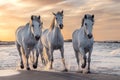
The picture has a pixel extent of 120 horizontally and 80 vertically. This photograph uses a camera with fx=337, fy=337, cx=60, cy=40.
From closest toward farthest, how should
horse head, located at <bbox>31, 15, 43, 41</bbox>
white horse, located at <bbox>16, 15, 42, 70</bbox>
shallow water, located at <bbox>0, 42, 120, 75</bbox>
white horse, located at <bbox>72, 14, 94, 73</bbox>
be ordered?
1. white horse, located at <bbox>72, 14, 94, 73</bbox>
2. horse head, located at <bbox>31, 15, 43, 41</bbox>
3. white horse, located at <bbox>16, 15, 42, 70</bbox>
4. shallow water, located at <bbox>0, 42, 120, 75</bbox>

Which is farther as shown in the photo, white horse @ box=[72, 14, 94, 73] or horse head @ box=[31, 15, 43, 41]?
horse head @ box=[31, 15, 43, 41]

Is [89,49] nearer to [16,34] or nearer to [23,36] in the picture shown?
[23,36]

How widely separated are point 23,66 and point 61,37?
7.37 ft

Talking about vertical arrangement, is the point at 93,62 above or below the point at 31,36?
below

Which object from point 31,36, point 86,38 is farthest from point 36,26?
point 86,38

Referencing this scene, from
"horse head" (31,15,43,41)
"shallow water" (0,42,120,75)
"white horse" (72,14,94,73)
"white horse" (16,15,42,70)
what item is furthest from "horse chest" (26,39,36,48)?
"shallow water" (0,42,120,75)

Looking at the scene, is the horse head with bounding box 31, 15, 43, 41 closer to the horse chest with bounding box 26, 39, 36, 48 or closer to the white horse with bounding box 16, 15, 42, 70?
the white horse with bounding box 16, 15, 42, 70

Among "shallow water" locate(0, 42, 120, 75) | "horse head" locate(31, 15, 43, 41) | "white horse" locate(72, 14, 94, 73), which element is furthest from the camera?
"shallow water" locate(0, 42, 120, 75)

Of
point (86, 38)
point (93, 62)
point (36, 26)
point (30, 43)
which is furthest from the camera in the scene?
point (93, 62)

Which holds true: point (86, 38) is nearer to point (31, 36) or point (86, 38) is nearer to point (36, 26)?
point (36, 26)

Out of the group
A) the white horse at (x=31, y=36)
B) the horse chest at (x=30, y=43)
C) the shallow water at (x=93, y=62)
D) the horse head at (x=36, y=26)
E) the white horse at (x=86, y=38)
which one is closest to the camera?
the white horse at (x=86, y=38)

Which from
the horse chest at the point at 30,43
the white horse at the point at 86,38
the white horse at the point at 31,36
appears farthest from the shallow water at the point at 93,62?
the horse chest at the point at 30,43

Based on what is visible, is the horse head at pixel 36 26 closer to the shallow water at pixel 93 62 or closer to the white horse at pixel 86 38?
the white horse at pixel 86 38

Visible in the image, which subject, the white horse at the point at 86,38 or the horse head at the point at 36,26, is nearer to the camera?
the white horse at the point at 86,38
